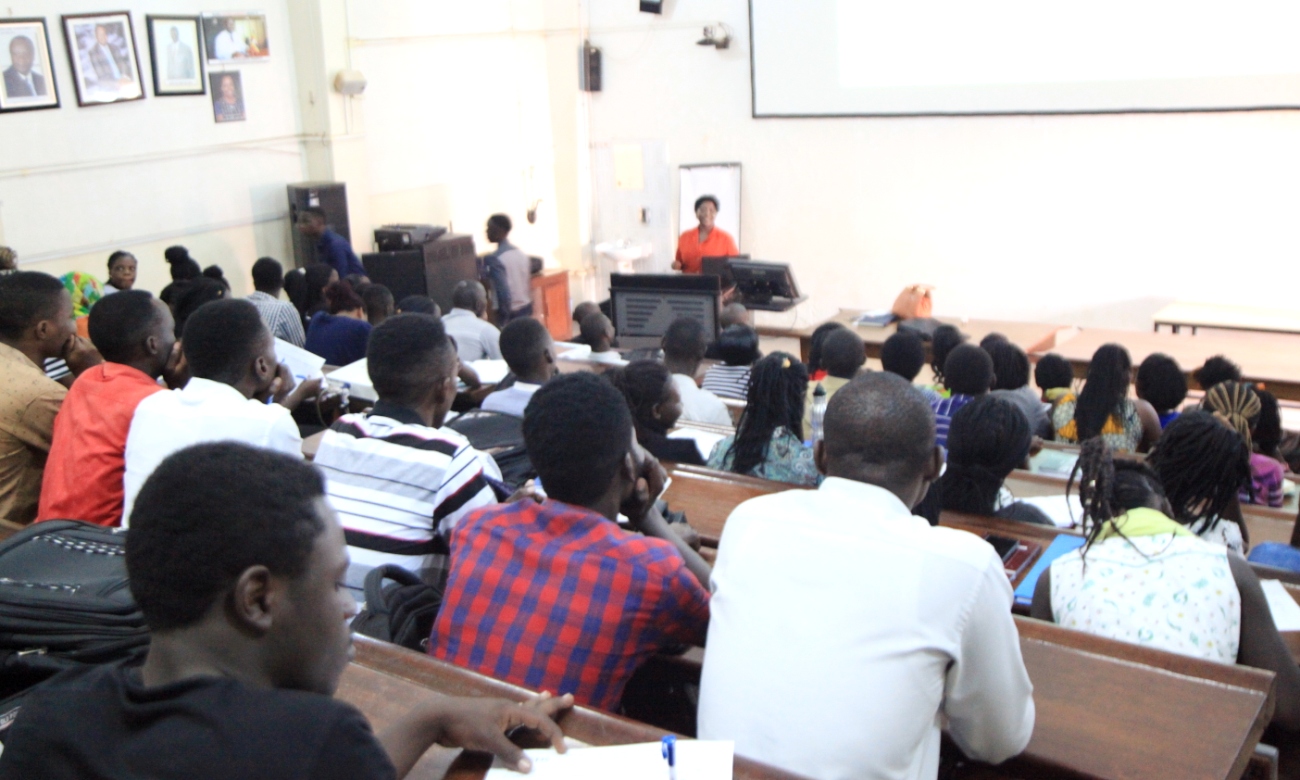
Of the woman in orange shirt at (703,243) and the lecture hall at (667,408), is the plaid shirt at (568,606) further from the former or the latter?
the woman in orange shirt at (703,243)

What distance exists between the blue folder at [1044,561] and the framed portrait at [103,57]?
5721 mm

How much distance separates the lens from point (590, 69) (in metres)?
9.06

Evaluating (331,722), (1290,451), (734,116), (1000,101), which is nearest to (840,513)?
(331,722)

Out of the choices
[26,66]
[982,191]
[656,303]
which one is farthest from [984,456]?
[982,191]

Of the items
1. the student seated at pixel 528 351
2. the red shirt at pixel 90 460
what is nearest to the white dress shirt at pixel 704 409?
the student seated at pixel 528 351

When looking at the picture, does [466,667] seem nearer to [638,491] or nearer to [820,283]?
[638,491]

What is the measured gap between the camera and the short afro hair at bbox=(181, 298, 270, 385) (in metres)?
2.46

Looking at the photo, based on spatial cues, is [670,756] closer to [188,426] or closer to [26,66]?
[188,426]

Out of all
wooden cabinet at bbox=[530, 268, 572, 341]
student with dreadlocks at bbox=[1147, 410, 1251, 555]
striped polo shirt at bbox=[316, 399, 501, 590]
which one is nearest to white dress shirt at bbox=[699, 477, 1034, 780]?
striped polo shirt at bbox=[316, 399, 501, 590]

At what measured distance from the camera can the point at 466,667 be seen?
1544mm

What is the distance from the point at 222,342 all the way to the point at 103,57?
14.7ft

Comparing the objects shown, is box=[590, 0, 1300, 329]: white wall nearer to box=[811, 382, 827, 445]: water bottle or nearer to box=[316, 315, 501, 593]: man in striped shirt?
box=[811, 382, 827, 445]: water bottle

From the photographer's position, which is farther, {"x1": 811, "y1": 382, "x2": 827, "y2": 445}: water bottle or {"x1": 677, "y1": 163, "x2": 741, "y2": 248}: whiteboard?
{"x1": 677, "y1": 163, "x2": 741, "y2": 248}: whiteboard

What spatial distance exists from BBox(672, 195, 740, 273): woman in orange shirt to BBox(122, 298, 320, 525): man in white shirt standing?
214 inches
